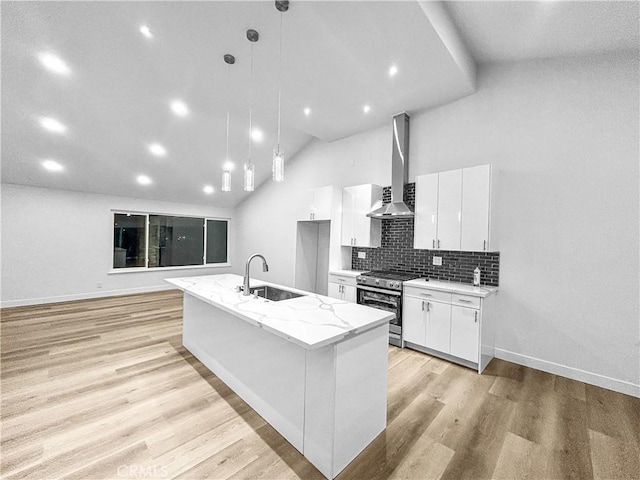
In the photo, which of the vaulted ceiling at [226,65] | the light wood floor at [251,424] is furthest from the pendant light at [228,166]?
the light wood floor at [251,424]

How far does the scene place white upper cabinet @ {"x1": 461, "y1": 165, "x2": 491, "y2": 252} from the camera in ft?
10.1

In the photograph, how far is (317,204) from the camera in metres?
4.94

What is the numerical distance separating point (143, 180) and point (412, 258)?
5.39 meters

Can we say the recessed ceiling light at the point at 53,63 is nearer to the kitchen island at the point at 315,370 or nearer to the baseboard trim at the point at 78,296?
the baseboard trim at the point at 78,296

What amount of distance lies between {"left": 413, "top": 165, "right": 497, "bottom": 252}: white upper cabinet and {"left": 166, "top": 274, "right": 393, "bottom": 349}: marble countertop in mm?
1783

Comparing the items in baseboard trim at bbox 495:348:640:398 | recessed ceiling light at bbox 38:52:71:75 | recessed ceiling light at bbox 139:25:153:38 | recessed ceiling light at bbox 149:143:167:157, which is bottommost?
baseboard trim at bbox 495:348:640:398

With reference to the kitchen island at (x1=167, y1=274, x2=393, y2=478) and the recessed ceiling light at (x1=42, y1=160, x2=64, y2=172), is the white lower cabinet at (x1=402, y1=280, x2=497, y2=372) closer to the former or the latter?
the kitchen island at (x1=167, y1=274, x2=393, y2=478)

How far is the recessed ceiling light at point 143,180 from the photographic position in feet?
18.0

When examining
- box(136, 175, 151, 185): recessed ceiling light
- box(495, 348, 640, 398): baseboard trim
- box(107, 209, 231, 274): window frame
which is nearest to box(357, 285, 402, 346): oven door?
box(495, 348, 640, 398): baseboard trim

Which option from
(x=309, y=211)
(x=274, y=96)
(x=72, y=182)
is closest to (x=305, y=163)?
(x=309, y=211)

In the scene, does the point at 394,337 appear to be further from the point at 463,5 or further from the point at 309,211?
the point at 463,5

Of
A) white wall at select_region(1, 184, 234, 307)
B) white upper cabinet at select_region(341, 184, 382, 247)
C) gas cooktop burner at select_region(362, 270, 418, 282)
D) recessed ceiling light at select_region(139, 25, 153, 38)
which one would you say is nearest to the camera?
recessed ceiling light at select_region(139, 25, 153, 38)

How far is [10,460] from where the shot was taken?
1694mm

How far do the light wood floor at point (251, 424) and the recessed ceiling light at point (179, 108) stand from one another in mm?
3418
